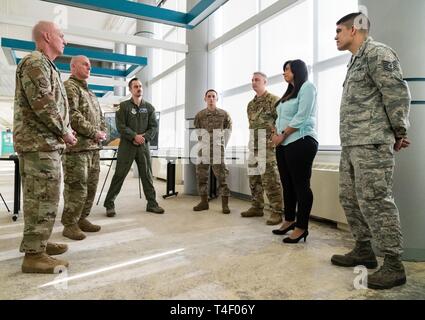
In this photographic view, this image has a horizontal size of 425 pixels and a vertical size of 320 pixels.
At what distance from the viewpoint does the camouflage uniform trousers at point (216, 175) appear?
3662mm

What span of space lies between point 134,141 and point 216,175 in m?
1.10

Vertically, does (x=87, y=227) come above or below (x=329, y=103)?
below

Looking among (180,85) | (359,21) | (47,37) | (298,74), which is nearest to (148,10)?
(47,37)

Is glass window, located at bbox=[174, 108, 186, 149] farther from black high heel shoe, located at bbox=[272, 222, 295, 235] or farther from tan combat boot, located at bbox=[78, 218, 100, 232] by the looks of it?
black high heel shoe, located at bbox=[272, 222, 295, 235]

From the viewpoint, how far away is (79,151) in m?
2.51

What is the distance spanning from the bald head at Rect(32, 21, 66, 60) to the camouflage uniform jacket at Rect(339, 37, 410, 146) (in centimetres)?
194

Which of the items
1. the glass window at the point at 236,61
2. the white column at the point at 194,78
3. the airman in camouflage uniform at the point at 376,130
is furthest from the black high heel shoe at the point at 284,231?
the glass window at the point at 236,61

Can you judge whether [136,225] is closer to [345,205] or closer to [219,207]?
[219,207]

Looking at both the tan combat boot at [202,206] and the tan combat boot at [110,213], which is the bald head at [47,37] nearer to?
the tan combat boot at [110,213]

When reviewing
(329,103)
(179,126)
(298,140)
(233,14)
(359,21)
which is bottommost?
(298,140)

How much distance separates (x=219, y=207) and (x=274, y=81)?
6.44 feet

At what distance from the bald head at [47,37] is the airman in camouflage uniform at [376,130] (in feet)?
6.15

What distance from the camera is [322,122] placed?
11.4 feet

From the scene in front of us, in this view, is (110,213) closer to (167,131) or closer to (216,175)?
(216,175)
